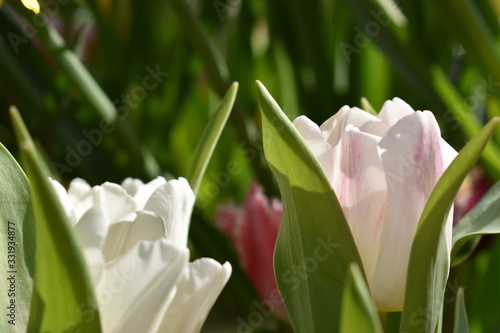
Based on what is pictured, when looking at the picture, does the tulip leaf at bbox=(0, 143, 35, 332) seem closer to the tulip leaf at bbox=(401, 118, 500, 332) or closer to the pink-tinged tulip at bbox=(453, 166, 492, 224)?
the tulip leaf at bbox=(401, 118, 500, 332)

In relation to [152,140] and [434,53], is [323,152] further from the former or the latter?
[152,140]

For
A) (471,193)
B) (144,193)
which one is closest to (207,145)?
(144,193)

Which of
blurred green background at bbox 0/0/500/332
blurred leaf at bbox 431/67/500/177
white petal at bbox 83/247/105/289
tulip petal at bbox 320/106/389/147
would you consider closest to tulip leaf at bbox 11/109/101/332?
white petal at bbox 83/247/105/289

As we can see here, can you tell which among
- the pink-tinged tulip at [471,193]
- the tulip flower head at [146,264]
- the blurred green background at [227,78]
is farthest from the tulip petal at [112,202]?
the pink-tinged tulip at [471,193]

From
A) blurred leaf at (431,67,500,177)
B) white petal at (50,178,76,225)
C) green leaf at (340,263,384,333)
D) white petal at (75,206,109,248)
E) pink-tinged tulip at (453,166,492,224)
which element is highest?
white petal at (75,206,109,248)

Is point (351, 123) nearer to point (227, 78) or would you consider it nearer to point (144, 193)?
point (144, 193)

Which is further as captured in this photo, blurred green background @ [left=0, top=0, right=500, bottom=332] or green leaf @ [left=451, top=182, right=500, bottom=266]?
blurred green background @ [left=0, top=0, right=500, bottom=332]
